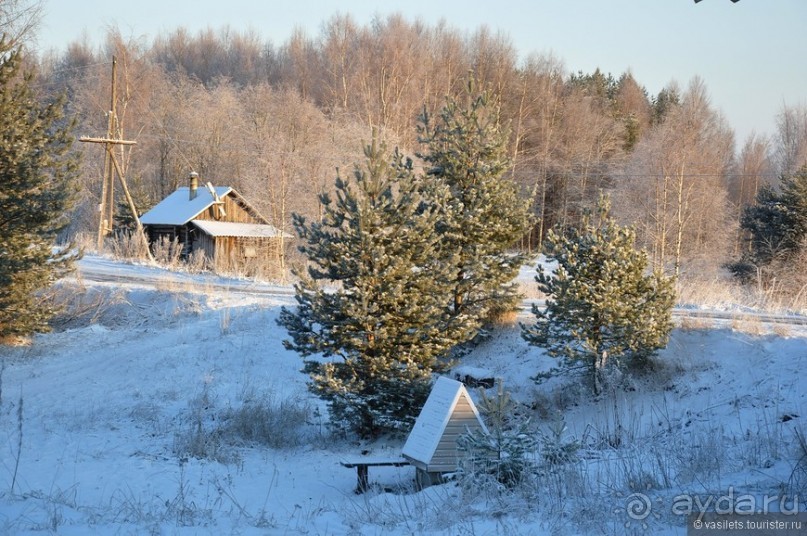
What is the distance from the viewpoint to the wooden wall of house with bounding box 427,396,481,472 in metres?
9.72

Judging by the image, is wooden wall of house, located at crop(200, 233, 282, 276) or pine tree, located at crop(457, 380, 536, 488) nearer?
pine tree, located at crop(457, 380, 536, 488)

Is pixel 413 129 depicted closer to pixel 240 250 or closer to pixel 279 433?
pixel 240 250

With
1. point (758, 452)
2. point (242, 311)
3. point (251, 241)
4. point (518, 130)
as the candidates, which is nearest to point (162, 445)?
point (242, 311)

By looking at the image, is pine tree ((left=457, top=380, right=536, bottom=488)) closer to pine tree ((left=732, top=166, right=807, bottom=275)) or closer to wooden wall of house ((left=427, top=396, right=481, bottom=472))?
wooden wall of house ((left=427, top=396, right=481, bottom=472))

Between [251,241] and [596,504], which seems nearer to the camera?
[596,504]

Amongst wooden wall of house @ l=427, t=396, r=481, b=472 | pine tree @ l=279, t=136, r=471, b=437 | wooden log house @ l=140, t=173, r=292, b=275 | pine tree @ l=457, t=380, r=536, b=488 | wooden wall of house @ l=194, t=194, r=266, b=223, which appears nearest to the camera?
pine tree @ l=457, t=380, r=536, b=488

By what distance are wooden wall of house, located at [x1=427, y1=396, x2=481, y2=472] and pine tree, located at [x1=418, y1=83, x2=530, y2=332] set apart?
21.9ft

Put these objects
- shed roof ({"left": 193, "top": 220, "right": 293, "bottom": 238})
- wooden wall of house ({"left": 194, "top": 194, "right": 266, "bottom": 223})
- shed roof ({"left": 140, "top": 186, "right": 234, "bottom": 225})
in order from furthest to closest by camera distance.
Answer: wooden wall of house ({"left": 194, "top": 194, "right": 266, "bottom": 223})
shed roof ({"left": 140, "top": 186, "right": 234, "bottom": 225})
shed roof ({"left": 193, "top": 220, "right": 293, "bottom": 238})

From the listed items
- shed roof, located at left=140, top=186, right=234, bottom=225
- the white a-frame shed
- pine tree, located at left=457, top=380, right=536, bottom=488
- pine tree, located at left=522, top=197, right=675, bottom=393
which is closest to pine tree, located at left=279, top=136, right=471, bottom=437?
pine tree, located at left=522, top=197, right=675, bottom=393

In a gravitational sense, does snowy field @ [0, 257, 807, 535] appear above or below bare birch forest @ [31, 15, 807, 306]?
below

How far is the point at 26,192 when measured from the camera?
55.6 feet

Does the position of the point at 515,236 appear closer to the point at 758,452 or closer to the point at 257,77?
the point at 758,452

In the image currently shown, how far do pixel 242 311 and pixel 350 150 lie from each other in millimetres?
23922

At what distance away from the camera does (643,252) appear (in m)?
14.5
